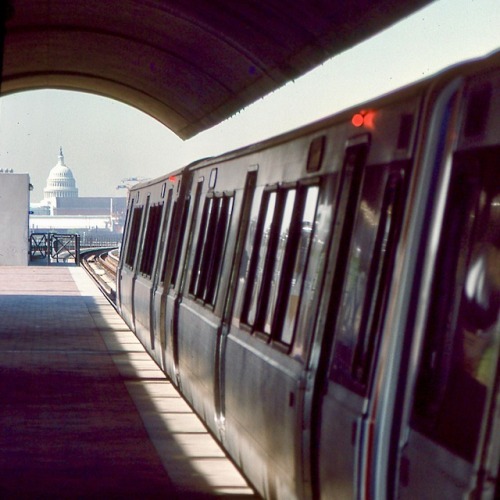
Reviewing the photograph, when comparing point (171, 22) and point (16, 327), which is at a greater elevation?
point (171, 22)

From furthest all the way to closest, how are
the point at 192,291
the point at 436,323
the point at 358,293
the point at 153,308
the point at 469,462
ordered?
the point at 153,308
the point at 192,291
the point at 358,293
the point at 436,323
the point at 469,462

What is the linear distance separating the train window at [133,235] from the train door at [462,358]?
15.5 m

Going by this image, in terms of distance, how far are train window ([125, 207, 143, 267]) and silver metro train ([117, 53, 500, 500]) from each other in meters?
10.6

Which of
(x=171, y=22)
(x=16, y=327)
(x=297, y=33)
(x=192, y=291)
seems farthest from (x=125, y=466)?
(x=16, y=327)

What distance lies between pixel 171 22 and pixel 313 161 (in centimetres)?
1181

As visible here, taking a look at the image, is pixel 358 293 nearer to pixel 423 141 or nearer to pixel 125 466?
pixel 423 141

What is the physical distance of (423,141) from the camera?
16.3ft

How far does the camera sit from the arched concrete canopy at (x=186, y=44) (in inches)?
576

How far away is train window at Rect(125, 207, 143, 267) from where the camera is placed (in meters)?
20.4

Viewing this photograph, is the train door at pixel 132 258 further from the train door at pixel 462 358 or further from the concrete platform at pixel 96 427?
the train door at pixel 462 358

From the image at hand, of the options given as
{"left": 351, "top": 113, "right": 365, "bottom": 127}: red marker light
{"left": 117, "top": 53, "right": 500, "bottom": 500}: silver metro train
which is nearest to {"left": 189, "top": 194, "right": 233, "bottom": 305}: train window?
{"left": 117, "top": 53, "right": 500, "bottom": 500}: silver metro train

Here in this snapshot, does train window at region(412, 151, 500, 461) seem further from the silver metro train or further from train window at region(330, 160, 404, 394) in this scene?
train window at region(330, 160, 404, 394)

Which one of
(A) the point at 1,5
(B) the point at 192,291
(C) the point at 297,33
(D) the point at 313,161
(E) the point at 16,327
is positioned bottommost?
(E) the point at 16,327

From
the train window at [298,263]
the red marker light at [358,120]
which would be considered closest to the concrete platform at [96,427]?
the train window at [298,263]
